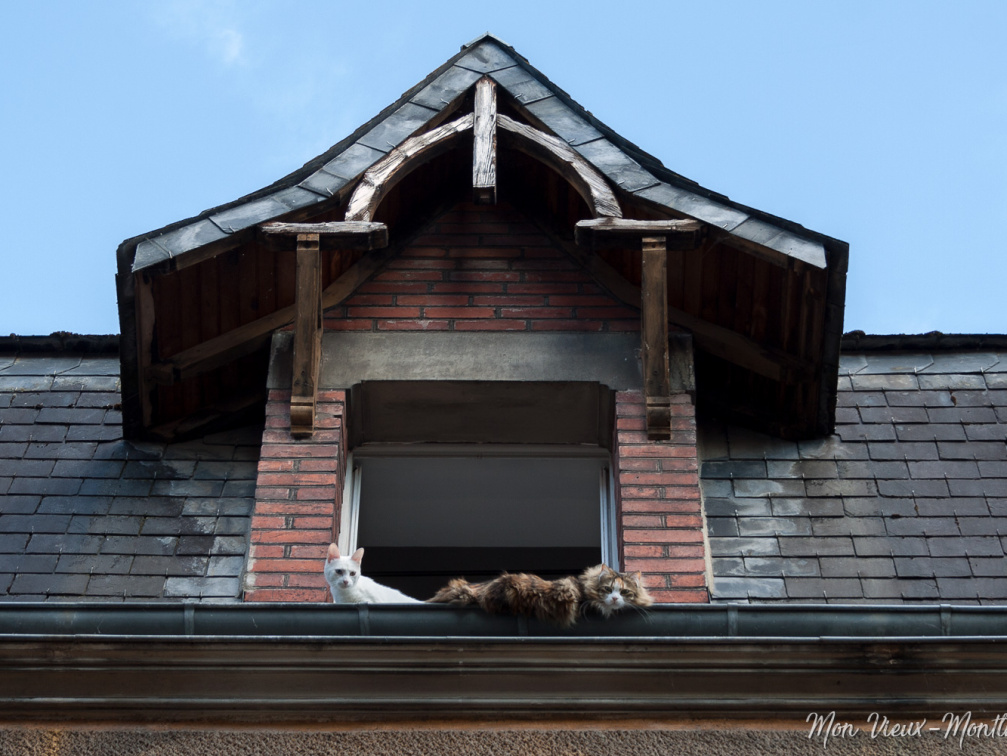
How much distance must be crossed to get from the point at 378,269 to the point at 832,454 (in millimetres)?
2546

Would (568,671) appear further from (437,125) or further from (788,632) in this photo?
(437,125)

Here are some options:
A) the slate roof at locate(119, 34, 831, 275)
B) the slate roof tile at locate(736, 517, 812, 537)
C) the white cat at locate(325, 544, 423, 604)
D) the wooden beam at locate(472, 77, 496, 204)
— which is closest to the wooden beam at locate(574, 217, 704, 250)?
the slate roof at locate(119, 34, 831, 275)

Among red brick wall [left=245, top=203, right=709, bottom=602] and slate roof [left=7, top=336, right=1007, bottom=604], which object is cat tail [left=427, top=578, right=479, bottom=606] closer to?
red brick wall [left=245, top=203, right=709, bottom=602]

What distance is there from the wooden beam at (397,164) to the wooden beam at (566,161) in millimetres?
253

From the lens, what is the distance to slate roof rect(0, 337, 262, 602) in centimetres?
588

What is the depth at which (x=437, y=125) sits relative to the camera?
23.2 ft

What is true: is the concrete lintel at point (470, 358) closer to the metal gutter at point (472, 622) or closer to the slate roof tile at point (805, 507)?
the slate roof tile at point (805, 507)

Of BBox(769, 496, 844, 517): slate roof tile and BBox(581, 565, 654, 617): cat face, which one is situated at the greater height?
BBox(769, 496, 844, 517): slate roof tile

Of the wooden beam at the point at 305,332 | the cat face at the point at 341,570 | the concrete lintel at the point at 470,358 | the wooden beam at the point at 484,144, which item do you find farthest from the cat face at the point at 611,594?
the wooden beam at the point at 484,144

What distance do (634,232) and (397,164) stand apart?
1.28m

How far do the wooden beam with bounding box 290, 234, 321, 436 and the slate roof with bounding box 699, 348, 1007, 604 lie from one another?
1.97 m

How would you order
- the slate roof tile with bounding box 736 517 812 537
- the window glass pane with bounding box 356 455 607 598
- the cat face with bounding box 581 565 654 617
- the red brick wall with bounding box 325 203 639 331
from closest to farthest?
the cat face with bounding box 581 565 654 617 < the slate roof tile with bounding box 736 517 812 537 < the red brick wall with bounding box 325 203 639 331 < the window glass pane with bounding box 356 455 607 598

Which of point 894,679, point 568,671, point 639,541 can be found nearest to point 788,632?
point 894,679

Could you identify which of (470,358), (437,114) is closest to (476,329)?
(470,358)
